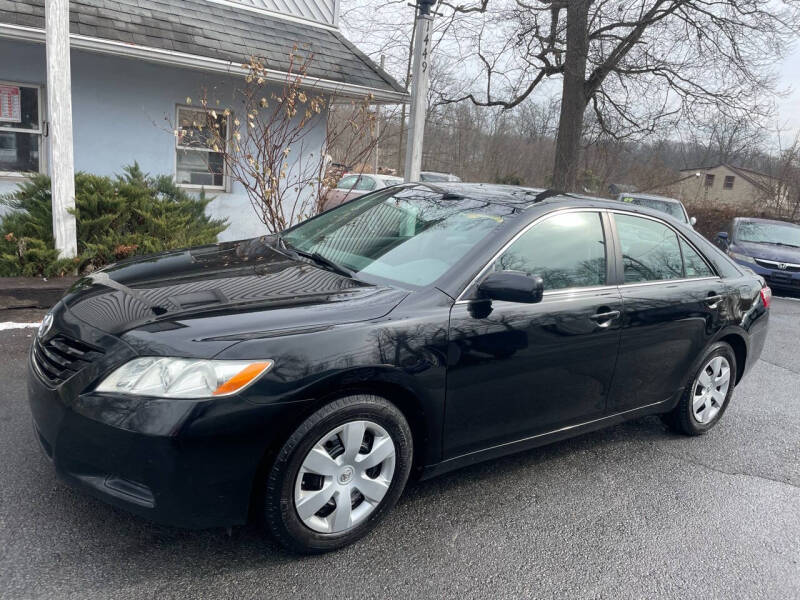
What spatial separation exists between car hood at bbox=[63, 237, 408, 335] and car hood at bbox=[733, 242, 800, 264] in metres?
10.8

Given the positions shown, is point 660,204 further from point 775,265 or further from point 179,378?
point 179,378

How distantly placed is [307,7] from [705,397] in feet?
29.3

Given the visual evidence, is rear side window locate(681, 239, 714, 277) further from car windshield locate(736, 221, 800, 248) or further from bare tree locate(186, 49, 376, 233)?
car windshield locate(736, 221, 800, 248)

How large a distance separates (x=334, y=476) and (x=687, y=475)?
232 cm

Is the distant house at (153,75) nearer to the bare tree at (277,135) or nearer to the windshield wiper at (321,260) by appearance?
the bare tree at (277,135)

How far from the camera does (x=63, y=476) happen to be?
8.17 feet

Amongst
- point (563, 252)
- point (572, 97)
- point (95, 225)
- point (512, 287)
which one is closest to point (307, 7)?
point (95, 225)

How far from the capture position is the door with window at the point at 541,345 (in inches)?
117

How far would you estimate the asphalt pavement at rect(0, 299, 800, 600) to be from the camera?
8.23ft

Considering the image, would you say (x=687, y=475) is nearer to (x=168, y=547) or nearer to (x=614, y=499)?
(x=614, y=499)

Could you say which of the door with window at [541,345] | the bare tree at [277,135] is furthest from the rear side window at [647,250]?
the bare tree at [277,135]

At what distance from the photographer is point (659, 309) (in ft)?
12.2

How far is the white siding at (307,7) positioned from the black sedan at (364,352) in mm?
7233

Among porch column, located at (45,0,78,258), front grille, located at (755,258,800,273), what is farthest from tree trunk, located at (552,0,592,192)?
porch column, located at (45,0,78,258)
